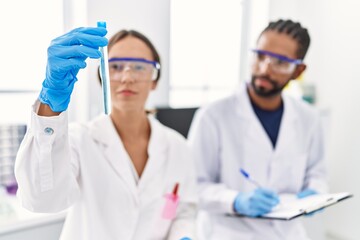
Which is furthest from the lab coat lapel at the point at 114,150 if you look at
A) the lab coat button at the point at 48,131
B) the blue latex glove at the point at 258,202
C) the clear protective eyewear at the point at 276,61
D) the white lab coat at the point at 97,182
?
the clear protective eyewear at the point at 276,61

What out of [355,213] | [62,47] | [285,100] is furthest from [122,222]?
[285,100]

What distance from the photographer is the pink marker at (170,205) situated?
90cm

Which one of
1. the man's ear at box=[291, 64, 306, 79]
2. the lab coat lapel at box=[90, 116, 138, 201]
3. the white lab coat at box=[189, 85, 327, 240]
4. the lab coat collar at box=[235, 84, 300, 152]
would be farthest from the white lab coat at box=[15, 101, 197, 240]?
the man's ear at box=[291, 64, 306, 79]

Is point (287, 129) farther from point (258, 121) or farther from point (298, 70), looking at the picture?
point (298, 70)

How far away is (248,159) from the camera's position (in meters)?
1.17

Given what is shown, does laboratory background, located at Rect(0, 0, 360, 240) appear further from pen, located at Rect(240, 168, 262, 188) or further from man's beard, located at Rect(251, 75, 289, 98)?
pen, located at Rect(240, 168, 262, 188)

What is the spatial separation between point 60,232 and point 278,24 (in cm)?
83

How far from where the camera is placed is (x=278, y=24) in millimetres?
969

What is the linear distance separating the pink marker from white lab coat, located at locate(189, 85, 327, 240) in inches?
10.7

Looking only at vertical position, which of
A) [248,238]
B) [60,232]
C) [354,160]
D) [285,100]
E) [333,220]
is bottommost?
[248,238]

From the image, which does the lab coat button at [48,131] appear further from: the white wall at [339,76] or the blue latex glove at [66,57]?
the white wall at [339,76]

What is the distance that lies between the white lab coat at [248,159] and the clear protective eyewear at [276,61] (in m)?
0.24

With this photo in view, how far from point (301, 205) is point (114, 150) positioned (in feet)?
1.98

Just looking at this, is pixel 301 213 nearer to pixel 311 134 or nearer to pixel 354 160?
pixel 354 160
